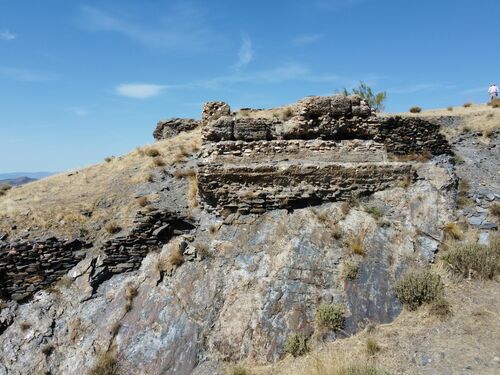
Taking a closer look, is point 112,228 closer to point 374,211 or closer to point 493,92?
point 374,211

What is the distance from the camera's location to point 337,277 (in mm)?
9234

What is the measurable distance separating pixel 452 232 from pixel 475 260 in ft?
4.11

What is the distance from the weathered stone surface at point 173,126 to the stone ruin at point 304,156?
13.5 metres

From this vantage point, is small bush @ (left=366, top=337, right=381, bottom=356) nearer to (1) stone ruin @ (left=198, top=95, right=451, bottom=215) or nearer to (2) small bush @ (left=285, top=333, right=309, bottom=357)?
(2) small bush @ (left=285, top=333, right=309, bottom=357)

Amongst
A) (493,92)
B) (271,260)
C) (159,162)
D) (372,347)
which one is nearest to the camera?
(372,347)

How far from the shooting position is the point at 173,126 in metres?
26.5

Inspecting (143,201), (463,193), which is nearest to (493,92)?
(463,193)

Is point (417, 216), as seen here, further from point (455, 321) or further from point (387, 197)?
point (455, 321)

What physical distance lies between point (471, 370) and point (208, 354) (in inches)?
199

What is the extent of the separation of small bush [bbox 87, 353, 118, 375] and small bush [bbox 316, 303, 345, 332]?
15.2ft

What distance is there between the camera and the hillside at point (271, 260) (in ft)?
26.3

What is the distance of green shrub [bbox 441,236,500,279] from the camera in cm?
866

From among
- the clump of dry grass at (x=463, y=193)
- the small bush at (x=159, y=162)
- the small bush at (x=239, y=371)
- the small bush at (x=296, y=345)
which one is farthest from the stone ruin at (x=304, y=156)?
the small bush at (x=159, y=162)

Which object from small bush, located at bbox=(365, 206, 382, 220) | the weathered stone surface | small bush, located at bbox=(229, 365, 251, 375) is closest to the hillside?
small bush, located at bbox=(365, 206, 382, 220)
